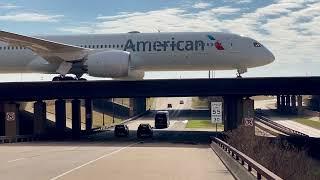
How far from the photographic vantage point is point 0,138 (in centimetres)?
4541

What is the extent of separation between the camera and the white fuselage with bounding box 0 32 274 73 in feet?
141

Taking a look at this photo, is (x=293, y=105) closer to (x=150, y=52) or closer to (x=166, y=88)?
(x=166, y=88)

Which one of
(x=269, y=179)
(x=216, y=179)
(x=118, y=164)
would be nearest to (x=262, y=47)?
(x=118, y=164)

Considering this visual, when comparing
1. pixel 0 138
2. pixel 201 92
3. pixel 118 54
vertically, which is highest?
pixel 118 54

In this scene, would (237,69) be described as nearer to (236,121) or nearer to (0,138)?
(236,121)

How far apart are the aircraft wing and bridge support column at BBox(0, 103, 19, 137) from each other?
24.4 feet

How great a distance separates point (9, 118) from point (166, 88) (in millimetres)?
14083

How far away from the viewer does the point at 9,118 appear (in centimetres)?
4888

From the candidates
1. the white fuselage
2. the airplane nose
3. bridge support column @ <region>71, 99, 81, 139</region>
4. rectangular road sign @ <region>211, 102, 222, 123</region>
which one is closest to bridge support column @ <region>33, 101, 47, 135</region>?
bridge support column @ <region>71, 99, 81, 139</region>

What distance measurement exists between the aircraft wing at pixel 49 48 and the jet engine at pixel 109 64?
1.35 meters

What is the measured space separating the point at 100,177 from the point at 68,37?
28.9 m

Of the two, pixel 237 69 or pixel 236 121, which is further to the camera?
pixel 236 121

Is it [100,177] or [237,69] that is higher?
[237,69]

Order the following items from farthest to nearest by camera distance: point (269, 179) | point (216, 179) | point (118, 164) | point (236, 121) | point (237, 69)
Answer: point (236, 121)
point (237, 69)
point (118, 164)
point (216, 179)
point (269, 179)
